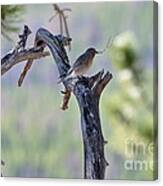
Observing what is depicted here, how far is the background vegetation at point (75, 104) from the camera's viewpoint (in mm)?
1964

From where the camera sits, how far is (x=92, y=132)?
201 cm

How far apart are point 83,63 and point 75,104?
0.14 metres

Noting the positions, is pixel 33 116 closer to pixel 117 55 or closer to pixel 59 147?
pixel 59 147

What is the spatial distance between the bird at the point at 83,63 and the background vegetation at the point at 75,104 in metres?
0.02

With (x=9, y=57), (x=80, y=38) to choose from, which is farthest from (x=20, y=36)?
(x=80, y=38)

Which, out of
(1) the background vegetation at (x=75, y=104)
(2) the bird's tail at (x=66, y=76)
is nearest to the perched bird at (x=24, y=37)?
(1) the background vegetation at (x=75, y=104)

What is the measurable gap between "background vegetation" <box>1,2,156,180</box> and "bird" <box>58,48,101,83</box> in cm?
2

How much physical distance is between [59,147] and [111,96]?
249 millimetres

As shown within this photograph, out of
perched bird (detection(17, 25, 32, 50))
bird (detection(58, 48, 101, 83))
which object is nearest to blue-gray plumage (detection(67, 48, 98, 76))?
bird (detection(58, 48, 101, 83))

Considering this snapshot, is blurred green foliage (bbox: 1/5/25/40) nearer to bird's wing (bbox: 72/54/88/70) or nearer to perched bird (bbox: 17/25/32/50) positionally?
perched bird (bbox: 17/25/32/50)

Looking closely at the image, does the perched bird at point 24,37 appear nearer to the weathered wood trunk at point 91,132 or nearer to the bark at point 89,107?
the bark at point 89,107

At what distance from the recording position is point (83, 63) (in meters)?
2.01

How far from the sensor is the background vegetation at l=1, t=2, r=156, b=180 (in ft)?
6.44

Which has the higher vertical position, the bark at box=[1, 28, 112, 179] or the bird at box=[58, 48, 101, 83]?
the bird at box=[58, 48, 101, 83]
